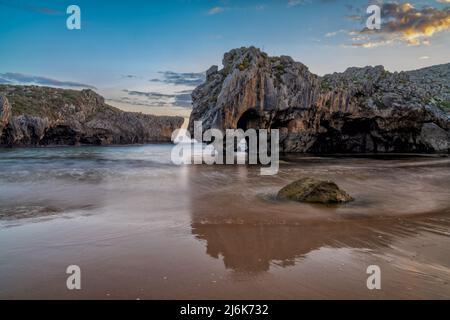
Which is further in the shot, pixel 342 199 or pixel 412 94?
pixel 412 94

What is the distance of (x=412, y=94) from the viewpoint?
47.0 meters

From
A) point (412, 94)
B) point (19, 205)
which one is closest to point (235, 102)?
point (412, 94)

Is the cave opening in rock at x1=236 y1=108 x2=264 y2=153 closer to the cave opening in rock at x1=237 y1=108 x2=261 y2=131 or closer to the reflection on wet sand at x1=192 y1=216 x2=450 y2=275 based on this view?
the cave opening in rock at x1=237 y1=108 x2=261 y2=131

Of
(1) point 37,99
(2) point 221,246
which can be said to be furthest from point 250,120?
(1) point 37,99

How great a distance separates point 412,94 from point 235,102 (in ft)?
85.2

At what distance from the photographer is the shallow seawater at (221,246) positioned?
529cm

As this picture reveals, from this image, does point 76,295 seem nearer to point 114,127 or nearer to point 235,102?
point 235,102

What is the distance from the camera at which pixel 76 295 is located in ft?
16.3

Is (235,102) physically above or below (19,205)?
above

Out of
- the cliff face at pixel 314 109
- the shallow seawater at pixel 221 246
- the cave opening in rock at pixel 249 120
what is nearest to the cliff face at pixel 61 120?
the cliff face at pixel 314 109

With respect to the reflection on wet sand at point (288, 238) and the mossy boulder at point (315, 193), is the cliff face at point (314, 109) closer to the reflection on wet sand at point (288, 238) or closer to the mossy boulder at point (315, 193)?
the mossy boulder at point (315, 193)
